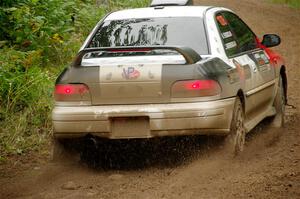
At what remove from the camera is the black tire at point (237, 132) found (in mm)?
6770

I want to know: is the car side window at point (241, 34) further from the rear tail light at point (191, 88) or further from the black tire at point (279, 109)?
the rear tail light at point (191, 88)

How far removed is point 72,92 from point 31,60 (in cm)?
→ 332

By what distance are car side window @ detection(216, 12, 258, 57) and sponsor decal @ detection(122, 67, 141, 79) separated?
4.09 feet

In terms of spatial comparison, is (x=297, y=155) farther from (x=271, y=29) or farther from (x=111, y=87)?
(x=271, y=29)

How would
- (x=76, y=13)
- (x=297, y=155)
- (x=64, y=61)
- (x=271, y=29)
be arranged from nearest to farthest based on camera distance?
(x=297, y=155)
(x=64, y=61)
(x=76, y=13)
(x=271, y=29)

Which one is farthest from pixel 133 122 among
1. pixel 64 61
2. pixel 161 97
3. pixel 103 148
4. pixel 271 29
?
pixel 271 29

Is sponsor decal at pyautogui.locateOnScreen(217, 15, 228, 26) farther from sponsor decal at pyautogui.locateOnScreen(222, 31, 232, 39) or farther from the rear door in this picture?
sponsor decal at pyautogui.locateOnScreen(222, 31, 232, 39)

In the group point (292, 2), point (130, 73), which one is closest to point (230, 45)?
point (130, 73)

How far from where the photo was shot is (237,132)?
22.8 feet

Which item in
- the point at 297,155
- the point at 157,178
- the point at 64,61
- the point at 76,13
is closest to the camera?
the point at 157,178

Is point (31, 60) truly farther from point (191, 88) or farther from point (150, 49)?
point (191, 88)

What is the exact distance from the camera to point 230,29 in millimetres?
7910

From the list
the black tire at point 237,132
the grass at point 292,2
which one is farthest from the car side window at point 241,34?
the grass at point 292,2

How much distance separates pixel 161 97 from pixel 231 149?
0.91 meters
